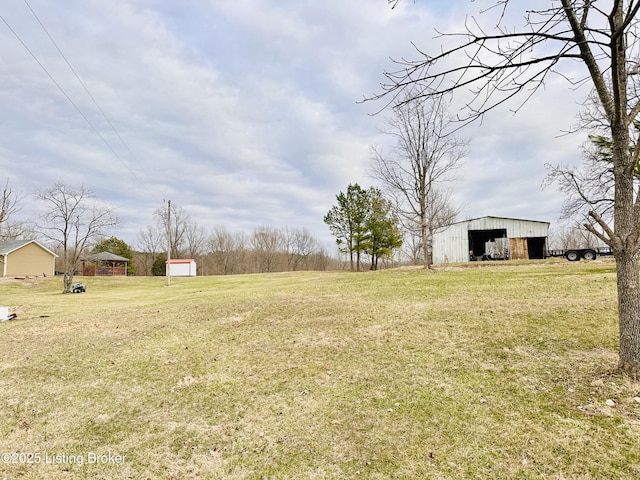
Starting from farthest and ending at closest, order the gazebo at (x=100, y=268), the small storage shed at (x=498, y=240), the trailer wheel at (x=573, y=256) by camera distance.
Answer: the gazebo at (x=100, y=268) → the small storage shed at (x=498, y=240) → the trailer wheel at (x=573, y=256)

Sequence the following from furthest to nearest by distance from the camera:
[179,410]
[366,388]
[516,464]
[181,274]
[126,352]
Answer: [181,274]
[126,352]
[366,388]
[179,410]
[516,464]

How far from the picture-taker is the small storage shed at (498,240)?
26234mm

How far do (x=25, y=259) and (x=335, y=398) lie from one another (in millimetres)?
44978

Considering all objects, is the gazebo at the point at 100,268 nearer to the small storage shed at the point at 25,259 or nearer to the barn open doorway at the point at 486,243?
the small storage shed at the point at 25,259

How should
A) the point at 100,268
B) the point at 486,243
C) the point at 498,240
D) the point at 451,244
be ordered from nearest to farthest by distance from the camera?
the point at 451,244, the point at 498,240, the point at 486,243, the point at 100,268

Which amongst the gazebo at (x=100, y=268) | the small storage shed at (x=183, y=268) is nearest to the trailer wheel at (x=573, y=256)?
the small storage shed at (x=183, y=268)

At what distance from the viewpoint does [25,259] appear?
36.2 meters

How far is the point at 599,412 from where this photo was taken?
3377mm

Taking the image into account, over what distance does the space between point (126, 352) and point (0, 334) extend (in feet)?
14.8

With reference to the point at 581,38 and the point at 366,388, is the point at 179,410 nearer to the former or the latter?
the point at 366,388

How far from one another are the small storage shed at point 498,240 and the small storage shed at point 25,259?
41.4m

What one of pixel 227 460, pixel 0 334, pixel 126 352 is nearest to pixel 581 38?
pixel 227 460

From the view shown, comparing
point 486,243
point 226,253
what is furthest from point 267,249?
point 486,243

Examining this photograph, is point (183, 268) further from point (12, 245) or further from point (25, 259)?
point (12, 245)
